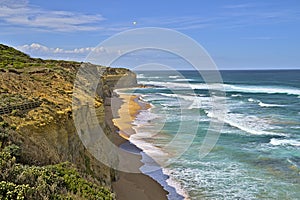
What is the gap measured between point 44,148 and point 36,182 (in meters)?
3.51

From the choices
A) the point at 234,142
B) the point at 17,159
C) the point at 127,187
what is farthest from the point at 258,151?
the point at 17,159

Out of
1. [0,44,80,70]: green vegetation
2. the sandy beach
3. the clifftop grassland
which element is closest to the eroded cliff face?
the clifftop grassland

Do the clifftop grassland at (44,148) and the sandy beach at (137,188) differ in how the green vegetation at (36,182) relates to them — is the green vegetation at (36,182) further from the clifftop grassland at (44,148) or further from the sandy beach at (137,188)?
the sandy beach at (137,188)

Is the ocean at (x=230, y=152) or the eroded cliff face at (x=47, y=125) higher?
the eroded cliff face at (x=47, y=125)

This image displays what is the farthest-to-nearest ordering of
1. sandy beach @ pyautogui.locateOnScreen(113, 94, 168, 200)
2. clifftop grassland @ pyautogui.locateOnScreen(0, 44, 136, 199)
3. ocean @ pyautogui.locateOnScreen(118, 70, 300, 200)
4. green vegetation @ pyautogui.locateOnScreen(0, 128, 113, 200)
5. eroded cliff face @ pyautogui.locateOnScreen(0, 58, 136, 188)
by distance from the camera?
ocean @ pyautogui.locateOnScreen(118, 70, 300, 200) → sandy beach @ pyautogui.locateOnScreen(113, 94, 168, 200) → eroded cliff face @ pyautogui.locateOnScreen(0, 58, 136, 188) → clifftop grassland @ pyautogui.locateOnScreen(0, 44, 136, 199) → green vegetation @ pyautogui.locateOnScreen(0, 128, 113, 200)

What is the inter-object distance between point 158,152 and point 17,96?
1087 cm

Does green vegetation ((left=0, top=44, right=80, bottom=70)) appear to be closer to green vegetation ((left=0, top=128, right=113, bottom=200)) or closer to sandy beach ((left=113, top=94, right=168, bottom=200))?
sandy beach ((left=113, top=94, right=168, bottom=200))

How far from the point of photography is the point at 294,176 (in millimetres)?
17906

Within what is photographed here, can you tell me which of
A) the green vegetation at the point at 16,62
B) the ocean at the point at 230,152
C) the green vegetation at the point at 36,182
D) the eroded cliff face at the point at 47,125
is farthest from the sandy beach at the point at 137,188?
the green vegetation at the point at 16,62

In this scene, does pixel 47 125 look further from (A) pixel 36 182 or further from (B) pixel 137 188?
(B) pixel 137 188

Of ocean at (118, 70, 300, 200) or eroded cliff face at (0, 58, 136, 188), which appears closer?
eroded cliff face at (0, 58, 136, 188)

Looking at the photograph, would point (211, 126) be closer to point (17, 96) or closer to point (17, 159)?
point (17, 96)

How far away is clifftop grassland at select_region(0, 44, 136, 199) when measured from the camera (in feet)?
22.1

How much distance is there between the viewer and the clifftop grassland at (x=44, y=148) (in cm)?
673
